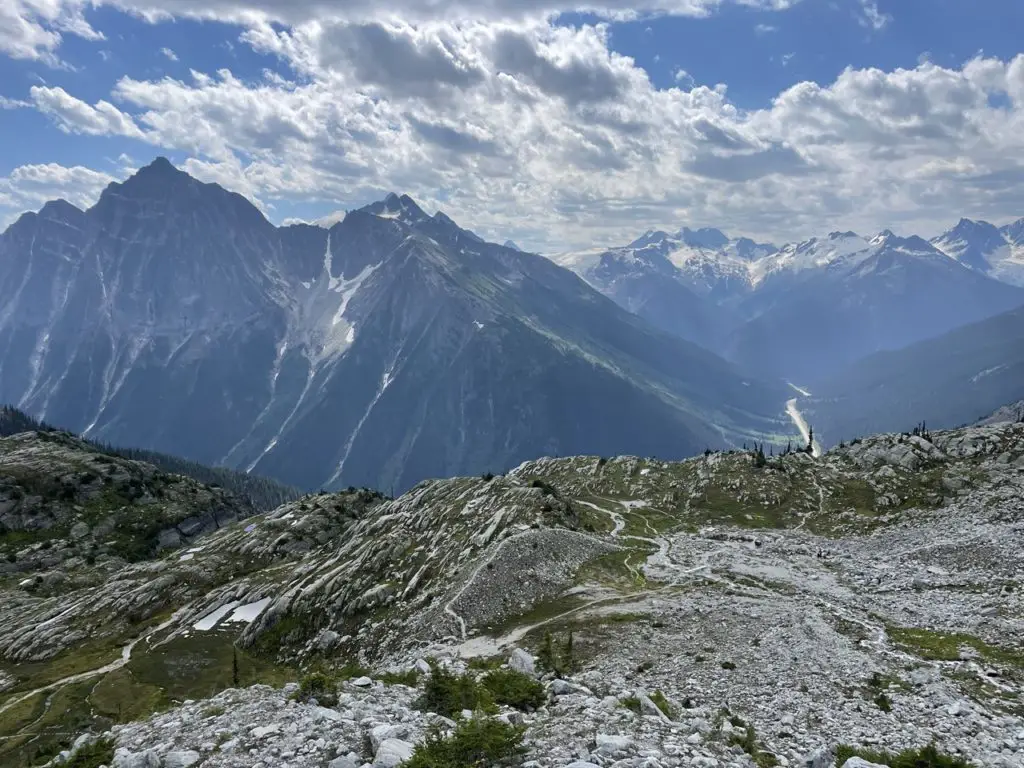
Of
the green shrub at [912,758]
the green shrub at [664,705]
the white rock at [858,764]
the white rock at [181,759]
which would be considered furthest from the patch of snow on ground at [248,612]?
the white rock at [858,764]

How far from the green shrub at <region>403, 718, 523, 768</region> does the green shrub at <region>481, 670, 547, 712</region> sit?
6.78 m

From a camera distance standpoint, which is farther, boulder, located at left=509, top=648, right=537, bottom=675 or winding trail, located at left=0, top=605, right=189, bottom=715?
winding trail, located at left=0, top=605, right=189, bottom=715

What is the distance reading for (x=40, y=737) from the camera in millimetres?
58375

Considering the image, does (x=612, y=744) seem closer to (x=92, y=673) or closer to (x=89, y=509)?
(x=92, y=673)

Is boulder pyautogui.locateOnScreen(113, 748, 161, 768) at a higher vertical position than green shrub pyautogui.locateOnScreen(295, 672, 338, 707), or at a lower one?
higher

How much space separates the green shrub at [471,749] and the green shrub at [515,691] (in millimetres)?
6781

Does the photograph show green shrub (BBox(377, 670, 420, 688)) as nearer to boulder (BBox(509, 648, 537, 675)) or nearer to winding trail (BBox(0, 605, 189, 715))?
boulder (BBox(509, 648, 537, 675))

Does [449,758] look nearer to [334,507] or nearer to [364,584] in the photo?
[364,584]

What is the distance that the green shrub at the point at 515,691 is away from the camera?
94.3ft

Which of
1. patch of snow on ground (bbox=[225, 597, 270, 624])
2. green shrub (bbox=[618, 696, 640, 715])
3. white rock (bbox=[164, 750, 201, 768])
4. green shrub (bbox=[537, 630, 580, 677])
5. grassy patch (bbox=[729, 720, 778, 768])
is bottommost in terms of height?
patch of snow on ground (bbox=[225, 597, 270, 624])

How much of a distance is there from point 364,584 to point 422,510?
27.0 m

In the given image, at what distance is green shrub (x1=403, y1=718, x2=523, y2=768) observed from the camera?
19922 mm

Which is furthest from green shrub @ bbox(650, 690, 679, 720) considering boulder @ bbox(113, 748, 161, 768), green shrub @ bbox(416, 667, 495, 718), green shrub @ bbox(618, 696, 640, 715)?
boulder @ bbox(113, 748, 161, 768)

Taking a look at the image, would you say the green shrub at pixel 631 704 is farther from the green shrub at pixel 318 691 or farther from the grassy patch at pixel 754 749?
the green shrub at pixel 318 691
